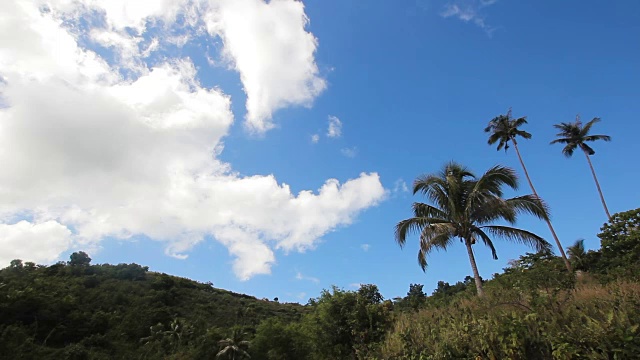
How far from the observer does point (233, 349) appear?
36.8m

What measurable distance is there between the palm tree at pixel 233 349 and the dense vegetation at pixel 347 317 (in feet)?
0.47

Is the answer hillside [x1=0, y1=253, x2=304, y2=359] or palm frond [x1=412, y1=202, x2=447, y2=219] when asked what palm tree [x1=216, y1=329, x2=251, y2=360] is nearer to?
hillside [x1=0, y1=253, x2=304, y2=359]

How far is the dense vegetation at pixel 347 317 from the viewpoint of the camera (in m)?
5.86

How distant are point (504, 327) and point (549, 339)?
28.4 inches

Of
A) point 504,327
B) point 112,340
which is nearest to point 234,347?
point 112,340

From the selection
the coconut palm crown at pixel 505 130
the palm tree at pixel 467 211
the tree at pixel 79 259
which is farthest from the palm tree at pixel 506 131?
the tree at pixel 79 259

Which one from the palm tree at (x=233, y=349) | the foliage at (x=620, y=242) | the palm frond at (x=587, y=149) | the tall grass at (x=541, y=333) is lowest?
the palm tree at (x=233, y=349)

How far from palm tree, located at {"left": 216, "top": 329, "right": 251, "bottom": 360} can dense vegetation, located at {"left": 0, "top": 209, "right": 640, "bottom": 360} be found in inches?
5.6

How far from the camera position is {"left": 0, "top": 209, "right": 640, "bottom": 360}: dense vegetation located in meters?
5.86

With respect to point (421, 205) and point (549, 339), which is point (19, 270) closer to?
point (421, 205)

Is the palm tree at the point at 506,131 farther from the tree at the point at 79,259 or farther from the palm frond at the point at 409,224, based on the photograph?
the tree at the point at 79,259

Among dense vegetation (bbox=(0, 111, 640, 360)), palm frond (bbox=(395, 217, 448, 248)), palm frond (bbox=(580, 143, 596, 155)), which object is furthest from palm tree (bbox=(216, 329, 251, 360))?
palm frond (bbox=(580, 143, 596, 155))

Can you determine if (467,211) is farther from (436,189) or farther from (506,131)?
(506,131)

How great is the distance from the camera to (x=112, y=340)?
122 ft
